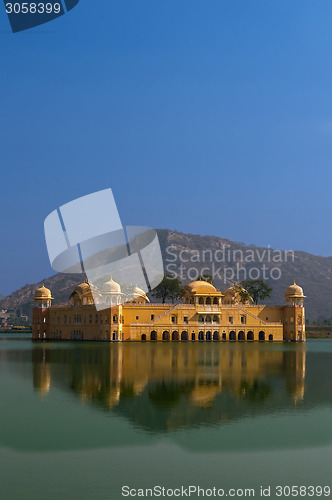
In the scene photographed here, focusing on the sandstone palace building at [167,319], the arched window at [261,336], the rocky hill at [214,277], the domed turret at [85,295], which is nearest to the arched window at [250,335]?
the sandstone palace building at [167,319]

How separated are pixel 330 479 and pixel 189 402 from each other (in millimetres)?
8269

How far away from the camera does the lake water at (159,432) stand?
12.7 meters

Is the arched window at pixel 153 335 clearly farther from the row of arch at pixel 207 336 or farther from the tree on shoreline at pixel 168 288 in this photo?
the tree on shoreline at pixel 168 288

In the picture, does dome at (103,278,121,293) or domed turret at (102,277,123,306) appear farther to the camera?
dome at (103,278,121,293)

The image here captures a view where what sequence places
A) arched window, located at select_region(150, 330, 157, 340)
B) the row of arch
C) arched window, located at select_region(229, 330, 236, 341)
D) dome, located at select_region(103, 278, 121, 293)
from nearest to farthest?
dome, located at select_region(103, 278, 121, 293), arched window, located at select_region(150, 330, 157, 340), the row of arch, arched window, located at select_region(229, 330, 236, 341)

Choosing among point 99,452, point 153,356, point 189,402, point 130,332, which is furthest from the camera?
point 130,332

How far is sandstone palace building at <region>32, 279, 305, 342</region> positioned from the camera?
68625mm

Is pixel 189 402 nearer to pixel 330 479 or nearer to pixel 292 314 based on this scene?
pixel 330 479

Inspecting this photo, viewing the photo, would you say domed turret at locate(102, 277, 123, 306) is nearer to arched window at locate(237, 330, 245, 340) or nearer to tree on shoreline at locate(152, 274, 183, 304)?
arched window at locate(237, 330, 245, 340)

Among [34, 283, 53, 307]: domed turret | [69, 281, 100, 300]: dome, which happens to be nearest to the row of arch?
[69, 281, 100, 300]: dome

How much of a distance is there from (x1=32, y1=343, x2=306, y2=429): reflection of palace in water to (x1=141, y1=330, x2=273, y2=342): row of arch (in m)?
29.9

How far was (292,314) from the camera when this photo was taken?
75188 millimetres

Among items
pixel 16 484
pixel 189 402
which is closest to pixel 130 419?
pixel 189 402

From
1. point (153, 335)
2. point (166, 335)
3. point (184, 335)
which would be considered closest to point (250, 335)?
point (184, 335)
